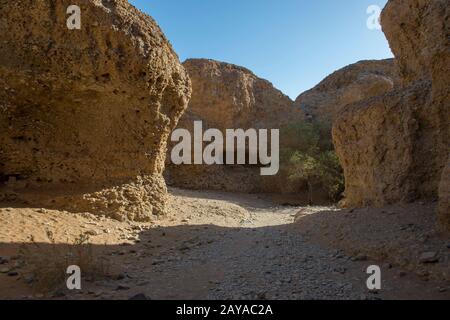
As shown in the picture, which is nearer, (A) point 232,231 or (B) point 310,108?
(A) point 232,231

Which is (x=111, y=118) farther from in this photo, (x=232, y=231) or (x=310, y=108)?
(x=310, y=108)

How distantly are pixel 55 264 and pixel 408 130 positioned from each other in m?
5.96

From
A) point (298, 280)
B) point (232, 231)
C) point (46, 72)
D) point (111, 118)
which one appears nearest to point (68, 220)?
point (111, 118)

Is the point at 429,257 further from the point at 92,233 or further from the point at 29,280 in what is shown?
the point at 92,233

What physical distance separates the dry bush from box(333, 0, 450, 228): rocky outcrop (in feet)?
16.9

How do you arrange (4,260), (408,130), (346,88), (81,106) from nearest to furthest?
(4,260) < (408,130) < (81,106) < (346,88)

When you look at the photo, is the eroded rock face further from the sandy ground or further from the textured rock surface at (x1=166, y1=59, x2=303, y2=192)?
the textured rock surface at (x1=166, y1=59, x2=303, y2=192)

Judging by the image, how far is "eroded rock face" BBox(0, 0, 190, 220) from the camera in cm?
596

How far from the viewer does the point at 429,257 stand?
12.2 feet

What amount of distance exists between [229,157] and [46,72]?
13.0 meters

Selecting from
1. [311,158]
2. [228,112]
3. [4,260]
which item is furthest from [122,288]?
[228,112]

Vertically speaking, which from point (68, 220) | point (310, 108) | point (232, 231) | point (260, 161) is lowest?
point (232, 231)
